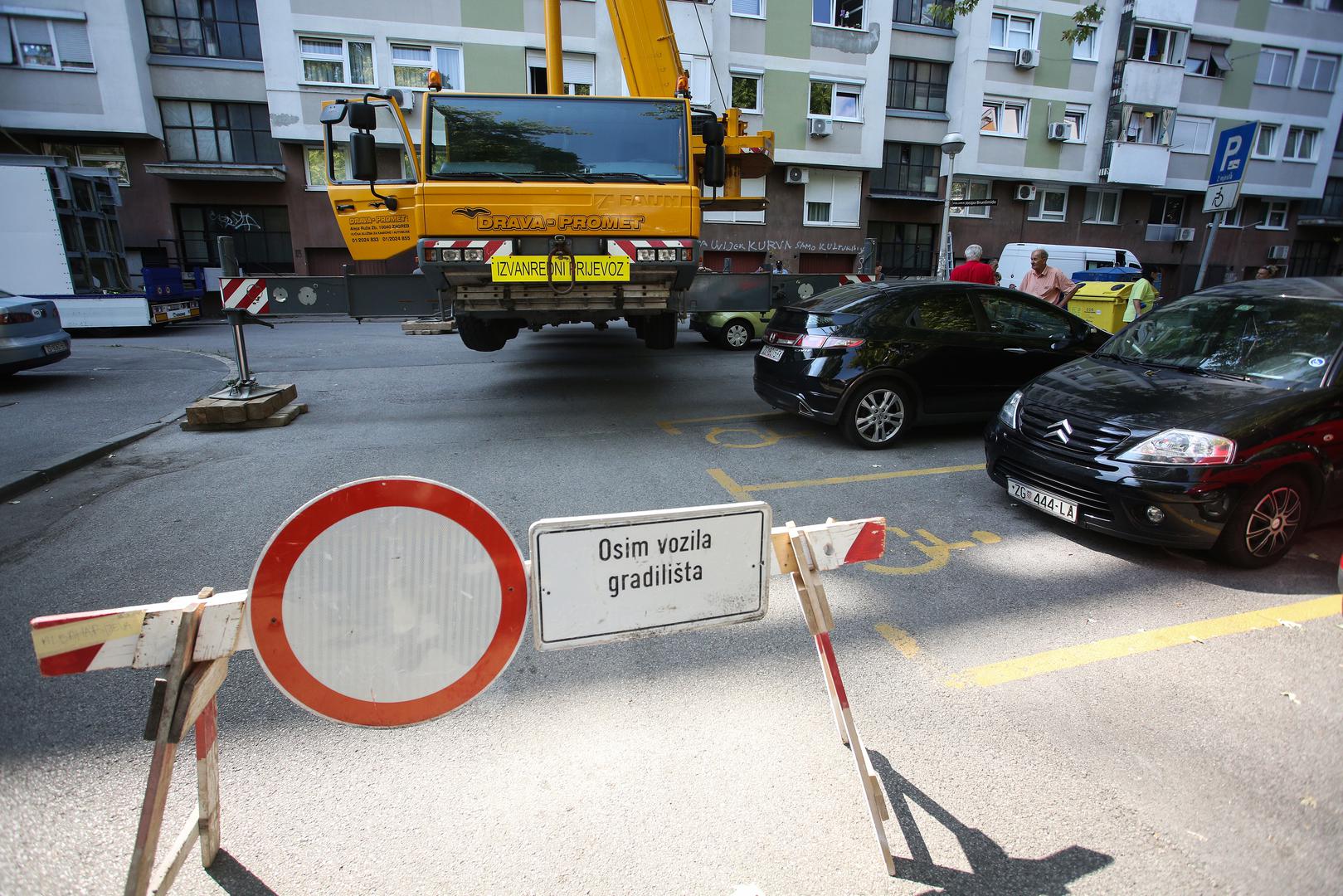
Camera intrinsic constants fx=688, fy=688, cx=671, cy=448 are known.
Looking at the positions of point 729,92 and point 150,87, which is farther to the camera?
point 729,92

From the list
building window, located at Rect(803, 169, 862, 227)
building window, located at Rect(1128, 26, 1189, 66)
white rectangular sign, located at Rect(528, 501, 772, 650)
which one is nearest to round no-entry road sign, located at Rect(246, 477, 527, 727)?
white rectangular sign, located at Rect(528, 501, 772, 650)

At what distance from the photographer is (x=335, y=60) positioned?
858 inches

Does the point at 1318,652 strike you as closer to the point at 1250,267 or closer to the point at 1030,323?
the point at 1030,323

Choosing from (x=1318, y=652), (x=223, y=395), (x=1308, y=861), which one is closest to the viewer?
(x=1308, y=861)

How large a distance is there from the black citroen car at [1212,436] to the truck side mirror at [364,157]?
19.7 ft

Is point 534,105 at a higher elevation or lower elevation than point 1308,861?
higher

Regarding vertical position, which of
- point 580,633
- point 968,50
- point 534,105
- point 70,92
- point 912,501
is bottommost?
point 912,501

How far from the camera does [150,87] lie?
22.0 m

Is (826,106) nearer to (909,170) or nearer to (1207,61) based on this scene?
(909,170)

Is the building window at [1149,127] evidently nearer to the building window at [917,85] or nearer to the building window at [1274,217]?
the building window at [1274,217]

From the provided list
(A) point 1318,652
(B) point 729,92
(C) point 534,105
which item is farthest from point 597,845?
(B) point 729,92

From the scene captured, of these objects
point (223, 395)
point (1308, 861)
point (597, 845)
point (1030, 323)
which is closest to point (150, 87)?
point (223, 395)

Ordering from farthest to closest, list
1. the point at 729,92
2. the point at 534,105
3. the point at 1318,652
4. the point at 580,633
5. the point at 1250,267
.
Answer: the point at 1250,267, the point at 729,92, the point at 534,105, the point at 1318,652, the point at 580,633

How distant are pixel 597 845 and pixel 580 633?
31.2 inches
